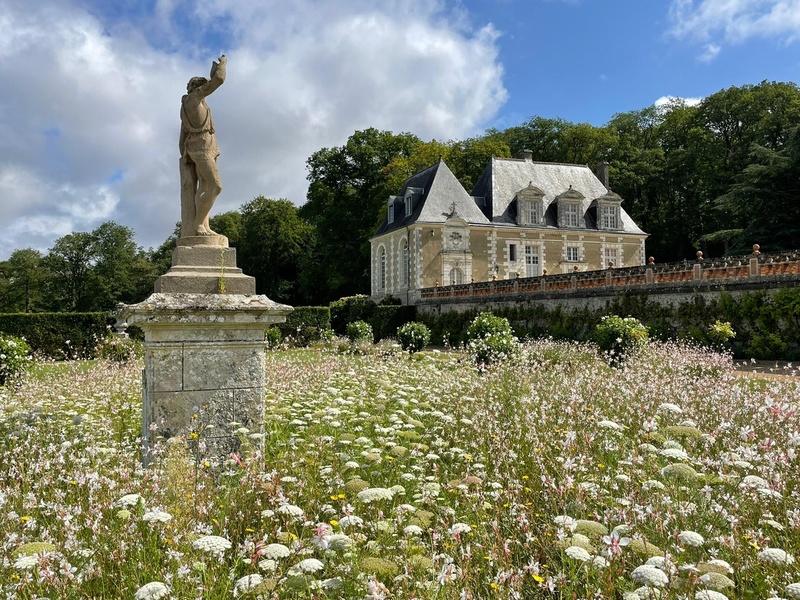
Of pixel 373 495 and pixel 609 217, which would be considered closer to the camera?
pixel 373 495

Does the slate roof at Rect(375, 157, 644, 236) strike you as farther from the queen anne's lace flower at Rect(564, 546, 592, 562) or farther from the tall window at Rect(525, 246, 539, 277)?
the queen anne's lace flower at Rect(564, 546, 592, 562)

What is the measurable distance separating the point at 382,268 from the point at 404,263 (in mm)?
3117

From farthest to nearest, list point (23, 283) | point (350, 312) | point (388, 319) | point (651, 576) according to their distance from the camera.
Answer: point (23, 283) → point (350, 312) → point (388, 319) → point (651, 576)

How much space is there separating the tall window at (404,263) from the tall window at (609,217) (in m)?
10.8

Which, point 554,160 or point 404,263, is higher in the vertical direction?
point 554,160

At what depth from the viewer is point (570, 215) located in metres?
34.1

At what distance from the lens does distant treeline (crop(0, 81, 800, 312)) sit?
104ft

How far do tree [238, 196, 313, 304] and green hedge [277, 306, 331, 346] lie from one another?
21.6 meters

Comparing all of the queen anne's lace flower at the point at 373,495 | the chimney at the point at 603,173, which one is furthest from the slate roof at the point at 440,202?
the queen anne's lace flower at the point at 373,495

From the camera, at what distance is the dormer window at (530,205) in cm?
3294

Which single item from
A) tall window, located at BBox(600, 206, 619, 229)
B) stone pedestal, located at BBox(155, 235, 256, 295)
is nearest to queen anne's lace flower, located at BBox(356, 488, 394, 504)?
stone pedestal, located at BBox(155, 235, 256, 295)

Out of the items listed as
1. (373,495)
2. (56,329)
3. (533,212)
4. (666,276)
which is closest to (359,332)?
(666,276)

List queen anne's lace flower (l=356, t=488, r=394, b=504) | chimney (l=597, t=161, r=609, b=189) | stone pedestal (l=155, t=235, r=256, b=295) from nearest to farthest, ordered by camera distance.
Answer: queen anne's lace flower (l=356, t=488, r=394, b=504), stone pedestal (l=155, t=235, r=256, b=295), chimney (l=597, t=161, r=609, b=189)

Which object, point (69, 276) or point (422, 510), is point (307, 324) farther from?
point (69, 276)
